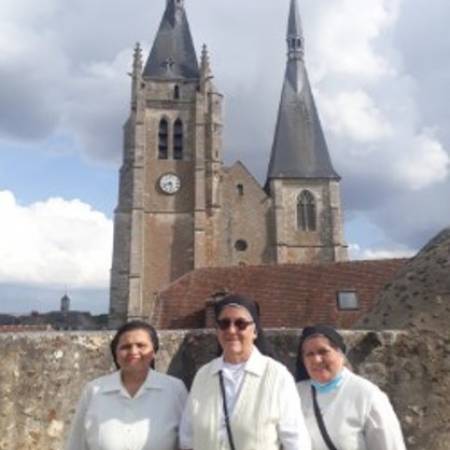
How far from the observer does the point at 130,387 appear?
3062 millimetres

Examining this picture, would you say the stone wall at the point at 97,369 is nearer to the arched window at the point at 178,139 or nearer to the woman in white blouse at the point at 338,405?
the woman in white blouse at the point at 338,405

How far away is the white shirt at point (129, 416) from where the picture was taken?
9.57 feet

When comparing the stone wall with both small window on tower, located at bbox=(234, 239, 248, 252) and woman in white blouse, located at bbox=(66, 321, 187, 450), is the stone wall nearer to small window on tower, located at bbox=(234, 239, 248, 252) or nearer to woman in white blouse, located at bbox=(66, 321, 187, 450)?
woman in white blouse, located at bbox=(66, 321, 187, 450)

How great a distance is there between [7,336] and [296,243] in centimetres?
4311

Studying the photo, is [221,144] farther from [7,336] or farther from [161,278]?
[7,336]

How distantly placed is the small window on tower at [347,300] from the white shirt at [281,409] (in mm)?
18461

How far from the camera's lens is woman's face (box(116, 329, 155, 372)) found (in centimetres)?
306

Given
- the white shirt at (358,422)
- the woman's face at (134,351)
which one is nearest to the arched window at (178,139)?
the woman's face at (134,351)

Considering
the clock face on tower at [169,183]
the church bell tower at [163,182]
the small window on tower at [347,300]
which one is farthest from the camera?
the clock face on tower at [169,183]

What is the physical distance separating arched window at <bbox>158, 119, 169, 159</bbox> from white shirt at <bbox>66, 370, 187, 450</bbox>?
44337mm

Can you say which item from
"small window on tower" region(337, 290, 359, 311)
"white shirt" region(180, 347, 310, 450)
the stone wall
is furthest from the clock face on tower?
"white shirt" region(180, 347, 310, 450)

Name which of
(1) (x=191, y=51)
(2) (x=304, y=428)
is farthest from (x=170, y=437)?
(1) (x=191, y=51)

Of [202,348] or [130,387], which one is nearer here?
[130,387]

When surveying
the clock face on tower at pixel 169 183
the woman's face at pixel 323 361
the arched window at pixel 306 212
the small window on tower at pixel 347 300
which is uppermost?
the clock face on tower at pixel 169 183
